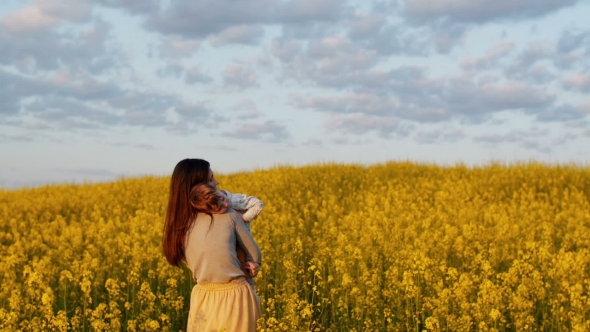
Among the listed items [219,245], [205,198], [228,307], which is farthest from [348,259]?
[205,198]

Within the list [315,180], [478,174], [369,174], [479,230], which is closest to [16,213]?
[315,180]

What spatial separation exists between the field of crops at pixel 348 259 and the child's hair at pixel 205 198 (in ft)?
3.00

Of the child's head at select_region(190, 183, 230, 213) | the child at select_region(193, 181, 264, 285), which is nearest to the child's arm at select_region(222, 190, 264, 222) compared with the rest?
the child at select_region(193, 181, 264, 285)

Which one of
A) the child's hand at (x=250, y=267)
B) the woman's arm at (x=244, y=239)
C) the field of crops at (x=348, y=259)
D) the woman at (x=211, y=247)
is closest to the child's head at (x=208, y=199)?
the woman at (x=211, y=247)

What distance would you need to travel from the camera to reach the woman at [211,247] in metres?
4.84

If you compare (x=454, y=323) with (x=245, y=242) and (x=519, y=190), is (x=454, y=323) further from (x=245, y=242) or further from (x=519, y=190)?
(x=519, y=190)

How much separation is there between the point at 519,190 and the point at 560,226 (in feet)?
15.7

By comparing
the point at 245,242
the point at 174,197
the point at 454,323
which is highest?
the point at 174,197

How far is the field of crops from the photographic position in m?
6.88

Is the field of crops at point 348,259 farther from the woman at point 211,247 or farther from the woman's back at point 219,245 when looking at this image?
the woman's back at point 219,245

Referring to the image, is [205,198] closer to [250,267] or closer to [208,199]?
[208,199]

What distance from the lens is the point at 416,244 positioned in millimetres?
9633

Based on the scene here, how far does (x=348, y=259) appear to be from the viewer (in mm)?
9062

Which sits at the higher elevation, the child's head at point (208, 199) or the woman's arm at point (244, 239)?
the child's head at point (208, 199)
